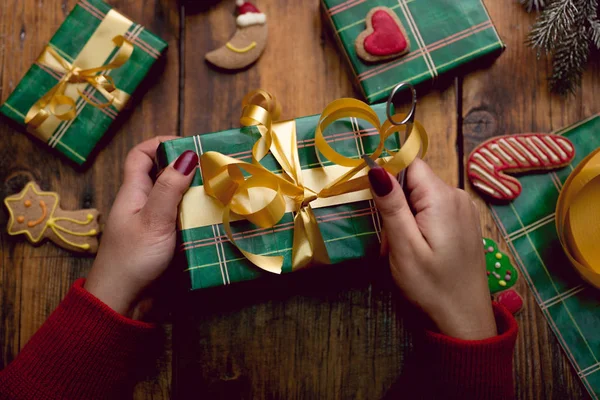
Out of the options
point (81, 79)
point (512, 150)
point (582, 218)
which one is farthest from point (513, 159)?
point (81, 79)

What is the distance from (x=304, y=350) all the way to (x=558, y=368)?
451mm

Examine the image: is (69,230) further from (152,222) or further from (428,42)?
(428,42)

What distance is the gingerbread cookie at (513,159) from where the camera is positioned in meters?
0.90

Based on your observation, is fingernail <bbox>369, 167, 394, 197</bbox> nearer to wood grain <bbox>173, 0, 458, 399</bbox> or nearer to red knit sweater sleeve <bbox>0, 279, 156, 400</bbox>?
wood grain <bbox>173, 0, 458, 399</bbox>

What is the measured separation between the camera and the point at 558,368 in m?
0.91

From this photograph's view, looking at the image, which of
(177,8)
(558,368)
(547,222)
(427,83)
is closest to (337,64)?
(427,83)

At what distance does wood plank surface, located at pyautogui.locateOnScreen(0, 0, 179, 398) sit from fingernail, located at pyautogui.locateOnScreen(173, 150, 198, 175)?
0.21 meters

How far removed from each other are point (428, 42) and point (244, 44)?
1.07ft

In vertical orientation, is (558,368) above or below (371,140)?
below

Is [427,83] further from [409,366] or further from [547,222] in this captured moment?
[409,366]

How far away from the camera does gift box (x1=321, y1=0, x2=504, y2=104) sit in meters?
0.88

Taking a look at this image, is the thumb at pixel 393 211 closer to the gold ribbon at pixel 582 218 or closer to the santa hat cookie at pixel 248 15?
the gold ribbon at pixel 582 218

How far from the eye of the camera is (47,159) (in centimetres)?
95

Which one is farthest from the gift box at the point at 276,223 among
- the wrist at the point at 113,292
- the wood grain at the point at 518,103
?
the wood grain at the point at 518,103
